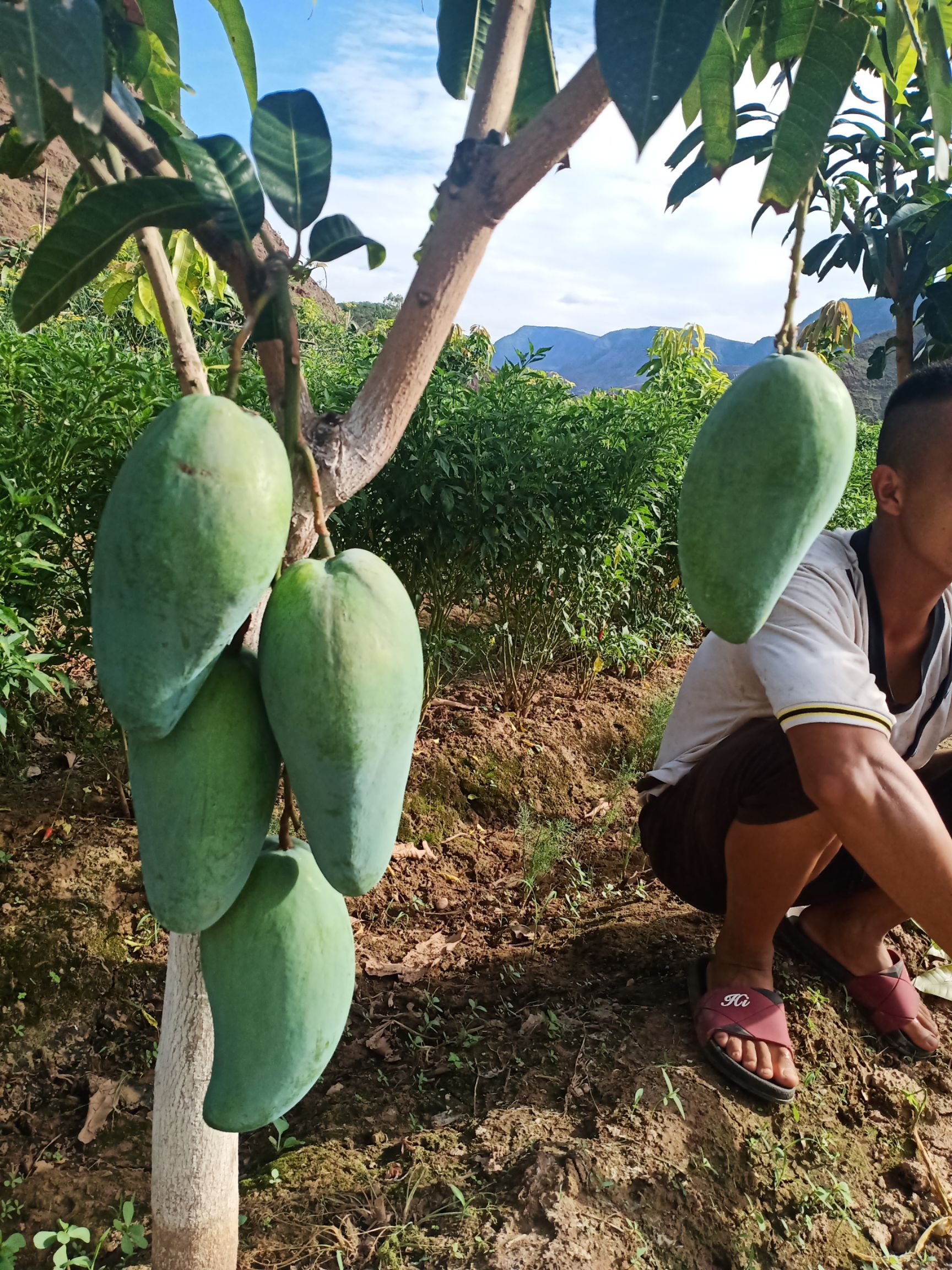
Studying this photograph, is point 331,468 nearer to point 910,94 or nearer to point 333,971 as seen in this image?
point 333,971

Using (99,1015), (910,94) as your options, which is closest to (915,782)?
(99,1015)

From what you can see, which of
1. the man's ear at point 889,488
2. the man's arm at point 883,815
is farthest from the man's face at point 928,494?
the man's arm at point 883,815

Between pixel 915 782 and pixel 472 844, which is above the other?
pixel 915 782

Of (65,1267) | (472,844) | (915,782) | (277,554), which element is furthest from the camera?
(472,844)

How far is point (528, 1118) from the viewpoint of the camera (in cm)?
154

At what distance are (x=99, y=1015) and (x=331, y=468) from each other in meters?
1.60

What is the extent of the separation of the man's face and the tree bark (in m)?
1.39

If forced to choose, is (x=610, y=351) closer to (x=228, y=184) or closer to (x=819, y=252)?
(x=819, y=252)

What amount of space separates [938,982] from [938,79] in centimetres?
176

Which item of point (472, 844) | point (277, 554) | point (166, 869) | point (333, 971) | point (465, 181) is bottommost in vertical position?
point (472, 844)

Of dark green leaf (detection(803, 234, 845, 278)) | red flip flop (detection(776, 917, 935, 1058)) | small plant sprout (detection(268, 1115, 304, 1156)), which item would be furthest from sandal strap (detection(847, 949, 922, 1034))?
dark green leaf (detection(803, 234, 845, 278))

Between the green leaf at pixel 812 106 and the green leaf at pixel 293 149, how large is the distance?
331 millimetres

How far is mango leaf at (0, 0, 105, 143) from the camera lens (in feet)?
1.80

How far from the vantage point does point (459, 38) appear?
0.92 m
